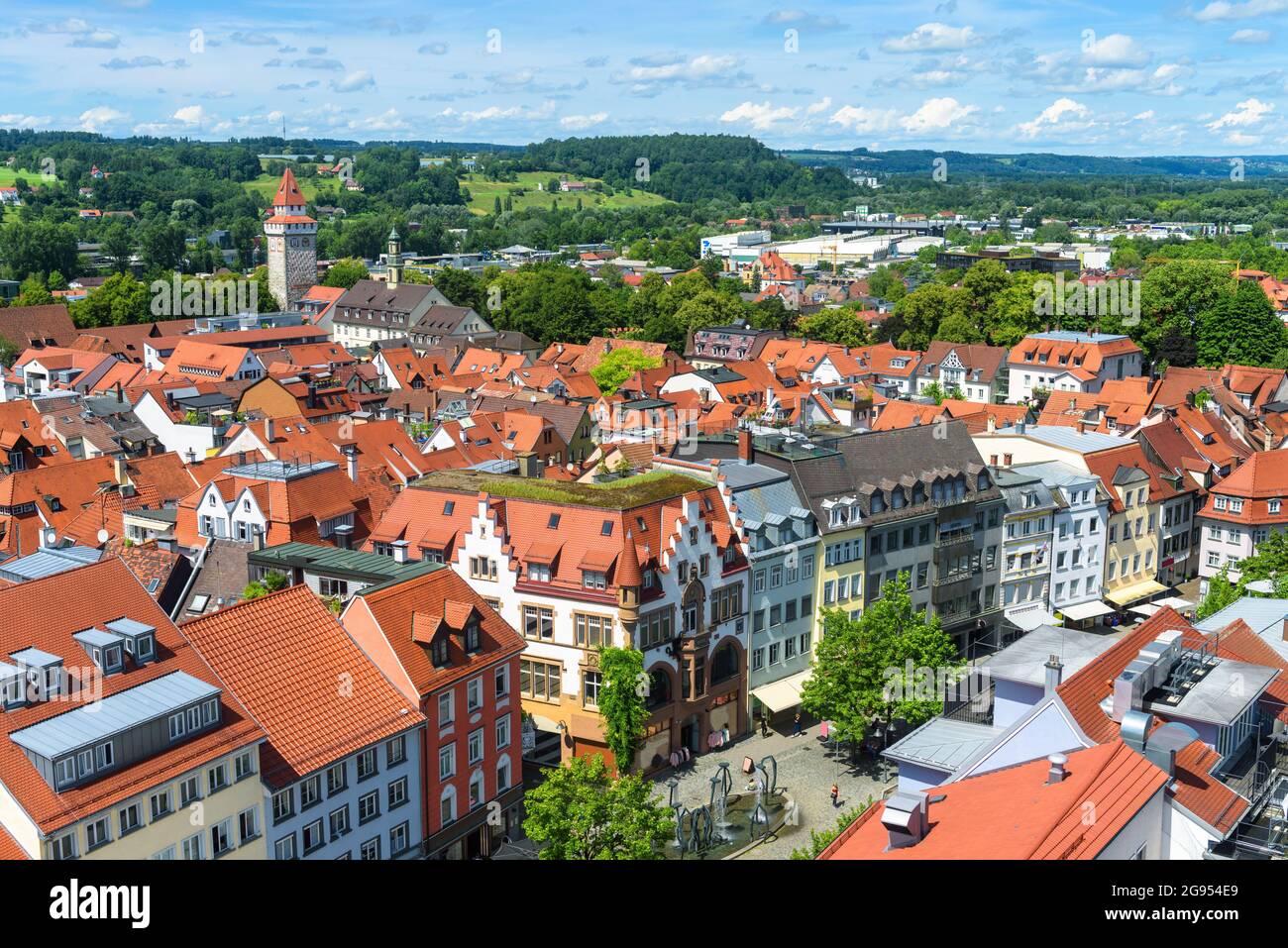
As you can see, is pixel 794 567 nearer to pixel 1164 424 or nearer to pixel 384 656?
pixel 384 656

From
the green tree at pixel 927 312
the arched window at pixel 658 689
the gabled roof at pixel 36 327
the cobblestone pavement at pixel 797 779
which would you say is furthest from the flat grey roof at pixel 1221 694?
the gabled roof at pixel 36 327

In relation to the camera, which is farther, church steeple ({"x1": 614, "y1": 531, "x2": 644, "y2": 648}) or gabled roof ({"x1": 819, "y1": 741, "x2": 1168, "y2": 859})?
church steeple ({"x1": 614, "y1": 531, "x2": 644, "y2": 648})

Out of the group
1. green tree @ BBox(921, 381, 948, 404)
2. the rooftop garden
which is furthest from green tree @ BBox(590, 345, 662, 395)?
the rooftop garden

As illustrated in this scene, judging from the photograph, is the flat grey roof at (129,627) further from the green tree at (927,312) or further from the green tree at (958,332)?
the green tree at (927,312)

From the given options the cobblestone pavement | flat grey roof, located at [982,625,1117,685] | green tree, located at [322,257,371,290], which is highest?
green tree, located at [322,257,371,290]

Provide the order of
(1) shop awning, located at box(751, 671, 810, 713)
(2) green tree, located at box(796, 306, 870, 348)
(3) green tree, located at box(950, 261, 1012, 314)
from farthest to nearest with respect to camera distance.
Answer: (3) green tree, located at box(950, 261, 1012, 314)
(2) green tree, located at box(796, 306, 870, 348)
(1) shop awning, located at box(751, 671, 810, 713)

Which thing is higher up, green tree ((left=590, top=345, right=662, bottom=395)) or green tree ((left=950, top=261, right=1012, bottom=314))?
green tree ((left=950, top=261, right=1012, bottom=314))

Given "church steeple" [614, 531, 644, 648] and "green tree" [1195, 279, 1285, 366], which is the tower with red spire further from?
"church steeple" [614, 531, 644, 648]
